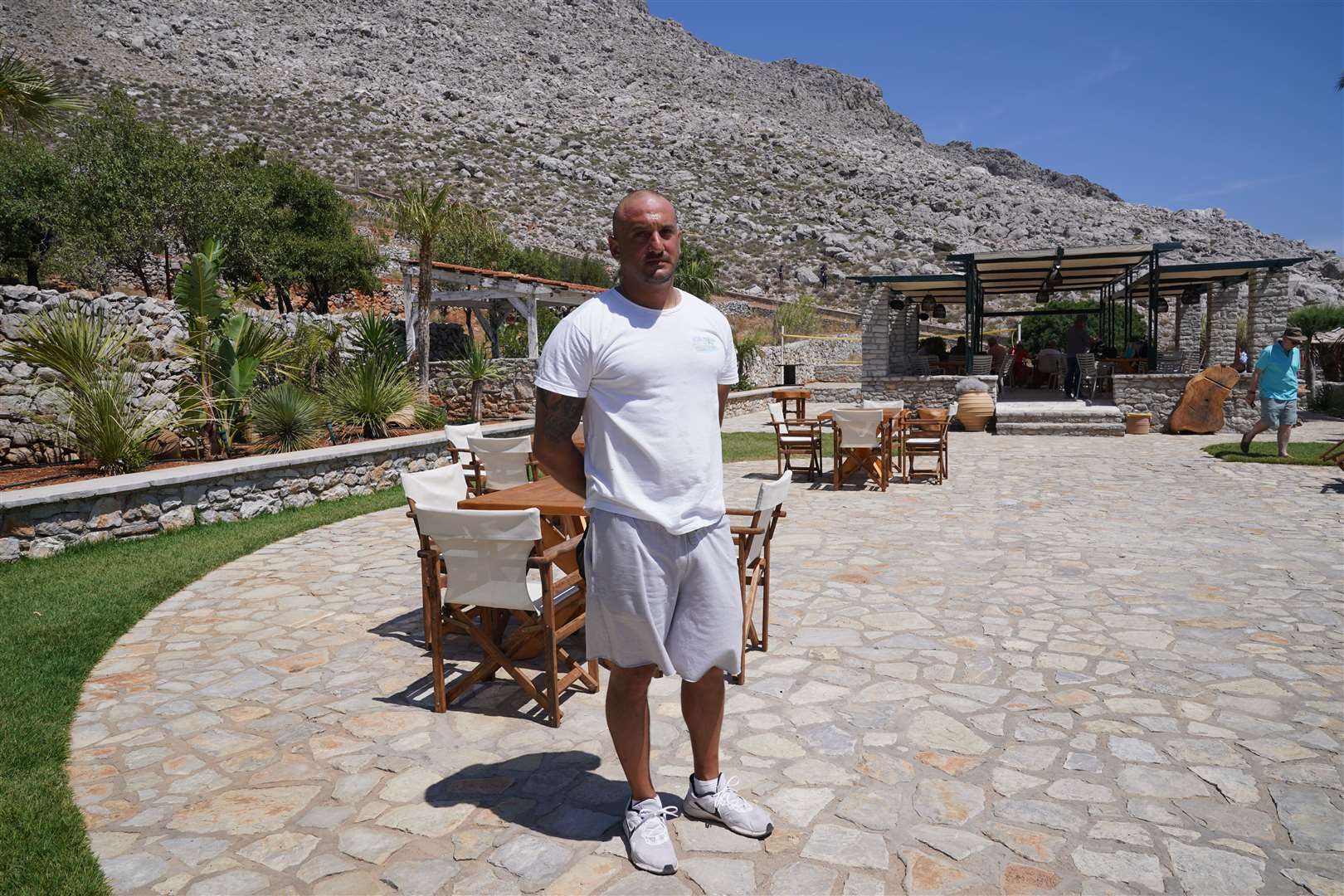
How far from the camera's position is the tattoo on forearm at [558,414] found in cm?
207

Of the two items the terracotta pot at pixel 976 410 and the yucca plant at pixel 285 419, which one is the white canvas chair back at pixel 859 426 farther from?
the terracotta pot at pixel 976 410

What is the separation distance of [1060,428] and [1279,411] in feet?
15.4

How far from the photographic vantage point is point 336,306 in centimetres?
2681

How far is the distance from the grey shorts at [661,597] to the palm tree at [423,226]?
1184cm

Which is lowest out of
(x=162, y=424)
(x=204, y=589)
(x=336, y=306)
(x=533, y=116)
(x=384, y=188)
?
(x=204, y=589)

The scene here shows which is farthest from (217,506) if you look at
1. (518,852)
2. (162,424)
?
(518,852)

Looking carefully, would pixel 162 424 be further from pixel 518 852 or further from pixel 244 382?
pixel 518 852

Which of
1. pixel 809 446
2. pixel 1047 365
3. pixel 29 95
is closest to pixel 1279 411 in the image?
pixel 809 446

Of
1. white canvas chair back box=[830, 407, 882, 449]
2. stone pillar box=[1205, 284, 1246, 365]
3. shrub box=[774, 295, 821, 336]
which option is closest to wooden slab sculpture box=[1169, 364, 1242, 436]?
stone pillar box=[1205, 284, 1246, 365]

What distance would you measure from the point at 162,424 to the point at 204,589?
3961 mm

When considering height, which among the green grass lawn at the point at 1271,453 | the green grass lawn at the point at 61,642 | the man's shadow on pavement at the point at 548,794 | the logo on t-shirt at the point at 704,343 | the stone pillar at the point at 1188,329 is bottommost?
the man's shadow on pavement at the point at 548,794

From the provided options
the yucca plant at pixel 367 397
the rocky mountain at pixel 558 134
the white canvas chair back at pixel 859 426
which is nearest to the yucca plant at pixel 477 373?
the yucca plant at pixel 367 397

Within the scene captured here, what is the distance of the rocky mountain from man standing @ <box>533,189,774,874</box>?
135ft

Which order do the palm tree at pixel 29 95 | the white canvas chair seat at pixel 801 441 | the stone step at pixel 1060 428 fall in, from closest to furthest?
the palm tree at pixel 29 95 < the white canvas chair seat at pixel 801 441 < the stone step at pixel 1060 428
